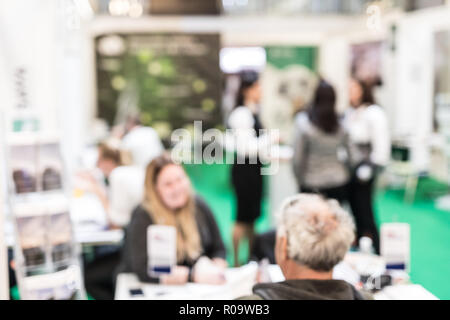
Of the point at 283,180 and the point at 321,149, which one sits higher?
the point at 321,149

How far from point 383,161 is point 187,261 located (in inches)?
89.4

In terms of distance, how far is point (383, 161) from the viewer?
15.2 feet

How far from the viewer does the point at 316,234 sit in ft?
6.51

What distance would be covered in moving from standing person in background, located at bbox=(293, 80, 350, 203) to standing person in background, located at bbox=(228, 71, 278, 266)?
1.12ft

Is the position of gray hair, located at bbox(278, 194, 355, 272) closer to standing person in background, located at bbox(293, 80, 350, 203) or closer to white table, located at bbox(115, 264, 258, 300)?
white table, located at bbox(115, 264, 258, 300)

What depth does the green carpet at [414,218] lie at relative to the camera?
3.14 m

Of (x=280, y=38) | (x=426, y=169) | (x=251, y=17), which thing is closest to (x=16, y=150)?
(x=426, y=169)

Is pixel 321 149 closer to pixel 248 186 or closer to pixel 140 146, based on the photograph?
pixel 248 186

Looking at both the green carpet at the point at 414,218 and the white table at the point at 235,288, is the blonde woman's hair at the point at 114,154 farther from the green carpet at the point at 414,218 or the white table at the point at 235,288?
the white table at the point at 235,288

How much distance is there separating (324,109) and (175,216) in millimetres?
1621

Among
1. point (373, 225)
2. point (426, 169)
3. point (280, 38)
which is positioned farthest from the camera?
point (280, 38)

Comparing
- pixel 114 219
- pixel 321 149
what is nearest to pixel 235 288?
pixel 114 219
